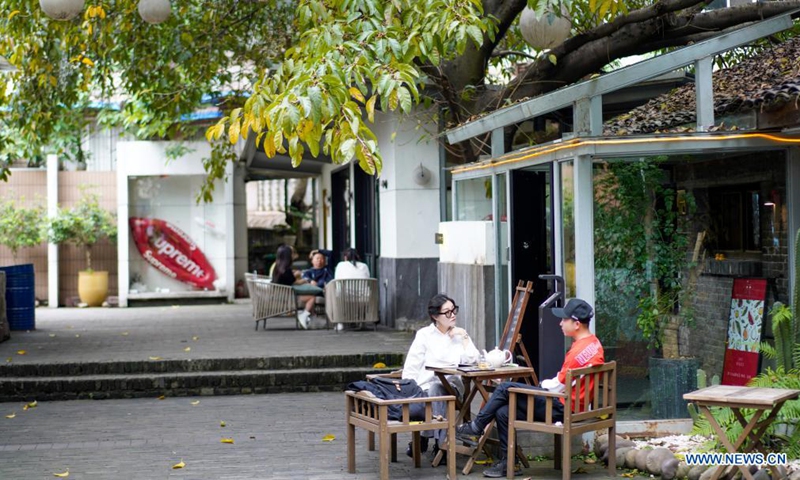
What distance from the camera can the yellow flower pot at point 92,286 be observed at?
68.3ft

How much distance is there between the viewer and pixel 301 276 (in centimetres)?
1722

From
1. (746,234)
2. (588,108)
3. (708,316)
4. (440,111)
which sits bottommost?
(708,316)

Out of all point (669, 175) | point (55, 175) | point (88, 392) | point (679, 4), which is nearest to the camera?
point (669, 175)

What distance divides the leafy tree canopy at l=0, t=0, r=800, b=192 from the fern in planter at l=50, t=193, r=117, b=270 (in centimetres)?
361

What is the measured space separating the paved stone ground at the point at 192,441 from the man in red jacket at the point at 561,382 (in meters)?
0.38

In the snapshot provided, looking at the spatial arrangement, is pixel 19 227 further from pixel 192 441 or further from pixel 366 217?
pixel 192 441

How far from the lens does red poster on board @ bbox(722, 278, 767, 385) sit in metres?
7.99

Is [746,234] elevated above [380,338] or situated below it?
above

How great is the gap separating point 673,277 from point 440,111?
5.72 meters

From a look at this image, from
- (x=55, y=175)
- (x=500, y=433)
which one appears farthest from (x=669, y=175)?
(x=55, y=175)

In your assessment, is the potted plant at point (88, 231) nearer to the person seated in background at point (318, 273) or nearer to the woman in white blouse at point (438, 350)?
the person seated in background at point (318, 273)

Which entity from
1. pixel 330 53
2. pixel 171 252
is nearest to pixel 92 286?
pixel 171 252

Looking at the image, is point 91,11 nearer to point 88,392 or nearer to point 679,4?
point 88,392

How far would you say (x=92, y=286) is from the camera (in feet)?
68.3
